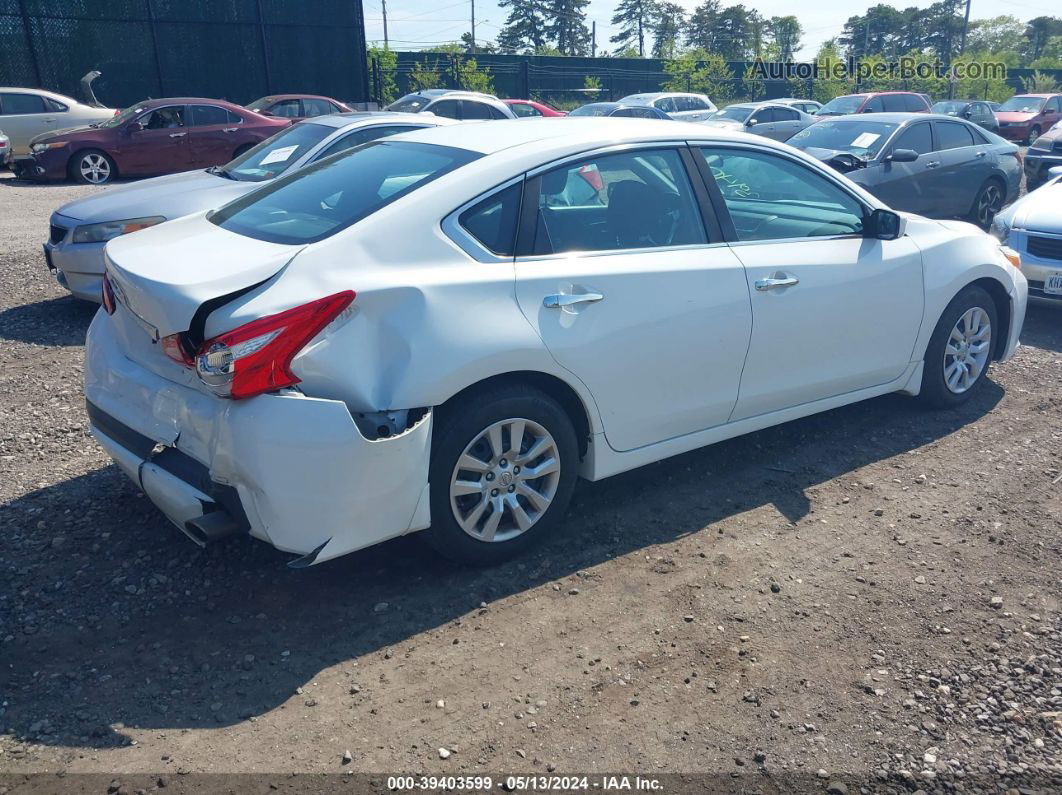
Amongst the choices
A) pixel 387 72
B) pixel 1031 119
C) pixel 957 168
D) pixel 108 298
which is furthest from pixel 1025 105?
pixel 108 298

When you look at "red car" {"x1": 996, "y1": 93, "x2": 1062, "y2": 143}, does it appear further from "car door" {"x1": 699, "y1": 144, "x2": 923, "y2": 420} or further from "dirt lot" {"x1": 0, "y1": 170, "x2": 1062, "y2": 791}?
"dirt lot" {"x1": 0, "y1": 170, "x2": 1062, "y2": 791}

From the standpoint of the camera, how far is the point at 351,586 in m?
3.74

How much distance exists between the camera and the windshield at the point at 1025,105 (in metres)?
29.7

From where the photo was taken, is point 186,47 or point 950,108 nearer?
point 186,47

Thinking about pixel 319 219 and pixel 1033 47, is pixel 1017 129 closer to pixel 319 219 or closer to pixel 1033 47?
pixel 319 219

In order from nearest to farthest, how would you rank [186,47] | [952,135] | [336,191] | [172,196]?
[336,191] < [172,196] < [952,135] < [186,47]

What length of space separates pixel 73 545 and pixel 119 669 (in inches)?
39.2

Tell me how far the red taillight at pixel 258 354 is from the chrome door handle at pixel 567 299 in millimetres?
960

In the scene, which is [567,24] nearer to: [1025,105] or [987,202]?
[1025,105]

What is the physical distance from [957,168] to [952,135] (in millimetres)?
464

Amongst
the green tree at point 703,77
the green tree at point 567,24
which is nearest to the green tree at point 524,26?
the green tree at point 567,24

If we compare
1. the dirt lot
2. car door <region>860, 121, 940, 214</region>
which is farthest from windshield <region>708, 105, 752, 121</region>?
the dirt lot

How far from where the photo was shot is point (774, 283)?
439 cm

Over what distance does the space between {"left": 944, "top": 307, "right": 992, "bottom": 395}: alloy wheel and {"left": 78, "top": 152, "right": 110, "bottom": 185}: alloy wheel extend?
14.9 metres
